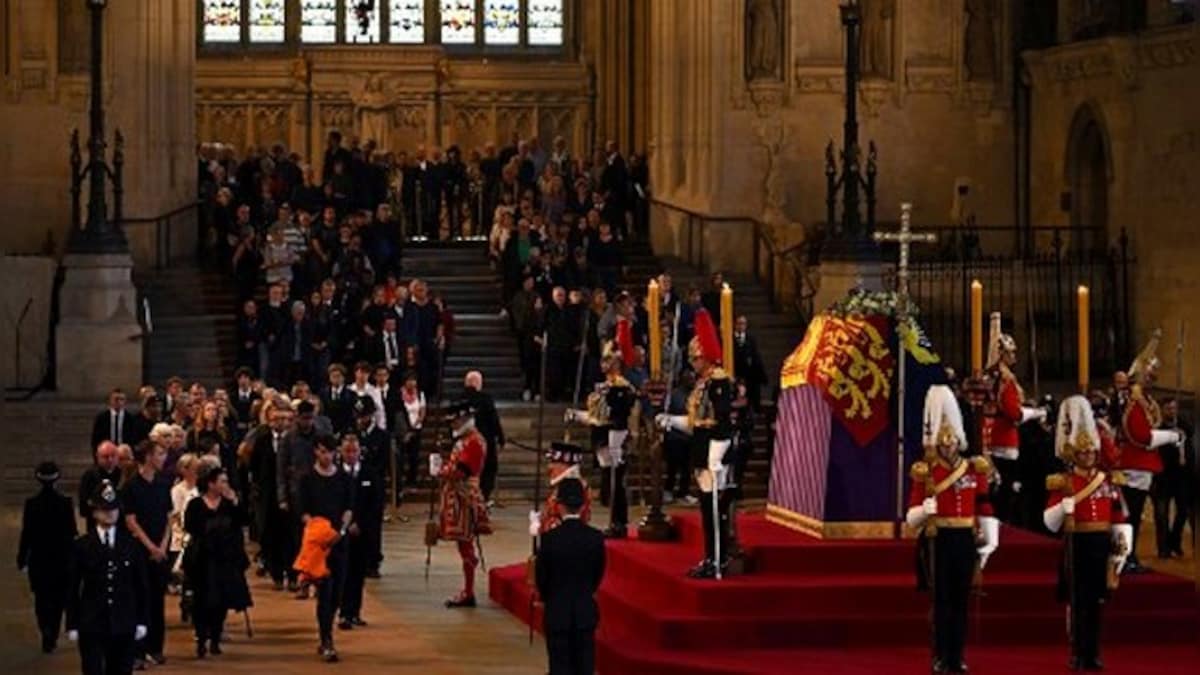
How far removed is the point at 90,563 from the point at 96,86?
52.7 ft

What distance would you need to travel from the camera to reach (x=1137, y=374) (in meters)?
27.5

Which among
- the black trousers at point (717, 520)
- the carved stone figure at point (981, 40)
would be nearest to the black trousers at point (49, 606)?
the black trousers at point (717, 520)

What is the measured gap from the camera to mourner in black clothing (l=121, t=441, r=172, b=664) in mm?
22578

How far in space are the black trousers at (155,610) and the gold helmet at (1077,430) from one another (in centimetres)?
626

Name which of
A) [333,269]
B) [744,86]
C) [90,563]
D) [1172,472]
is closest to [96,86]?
[333,269]

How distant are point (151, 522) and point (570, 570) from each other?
396 cm

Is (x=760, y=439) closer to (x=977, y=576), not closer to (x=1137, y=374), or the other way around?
(x=1137, y=374)

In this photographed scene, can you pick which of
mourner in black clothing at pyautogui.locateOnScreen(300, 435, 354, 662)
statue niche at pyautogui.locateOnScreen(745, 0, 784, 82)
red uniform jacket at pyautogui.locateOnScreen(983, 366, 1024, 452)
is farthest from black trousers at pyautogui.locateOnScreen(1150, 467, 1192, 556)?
statue niche at pyautogui.locateOnScreen(745, 0, 784, 82)

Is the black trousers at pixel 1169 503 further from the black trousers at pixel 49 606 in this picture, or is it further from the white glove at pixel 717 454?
the black trousers at pixel 49 606

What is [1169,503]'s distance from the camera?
29.7 meters

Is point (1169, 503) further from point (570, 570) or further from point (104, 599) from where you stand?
point (104, 599)

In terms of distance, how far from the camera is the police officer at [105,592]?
20812mm

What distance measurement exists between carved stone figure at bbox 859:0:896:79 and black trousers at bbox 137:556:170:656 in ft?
71.4

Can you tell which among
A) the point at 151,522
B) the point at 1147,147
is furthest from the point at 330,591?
the point at 1147,147
